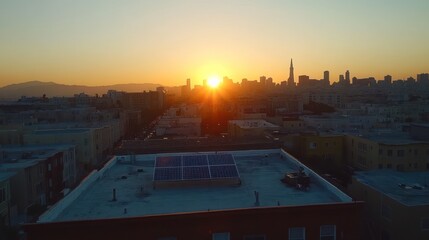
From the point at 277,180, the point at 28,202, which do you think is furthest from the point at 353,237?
the point at 28,202

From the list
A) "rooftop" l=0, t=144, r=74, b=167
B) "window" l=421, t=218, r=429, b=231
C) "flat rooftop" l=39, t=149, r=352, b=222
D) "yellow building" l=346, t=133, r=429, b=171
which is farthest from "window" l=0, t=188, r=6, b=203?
"yellow building" l=346, t=133, r=429, b=171

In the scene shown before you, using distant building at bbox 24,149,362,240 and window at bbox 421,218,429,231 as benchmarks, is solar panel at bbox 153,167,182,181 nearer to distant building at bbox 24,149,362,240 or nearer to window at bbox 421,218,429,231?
distant building at bbox 24,149,362,240

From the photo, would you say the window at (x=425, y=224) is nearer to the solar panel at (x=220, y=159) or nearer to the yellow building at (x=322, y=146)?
the solar panel at (x=220, y=159)

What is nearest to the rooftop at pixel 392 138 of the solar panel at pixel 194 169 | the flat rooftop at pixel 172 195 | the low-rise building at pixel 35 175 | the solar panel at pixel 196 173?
the flat rooftop at pixel 172 195

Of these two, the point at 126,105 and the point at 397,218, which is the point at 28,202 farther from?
the point at 126,105

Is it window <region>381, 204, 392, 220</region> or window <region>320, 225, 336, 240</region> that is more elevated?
window <region>320, 225, 336, 240</region>

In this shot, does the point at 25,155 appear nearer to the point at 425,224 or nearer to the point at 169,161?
the point at 169,161
